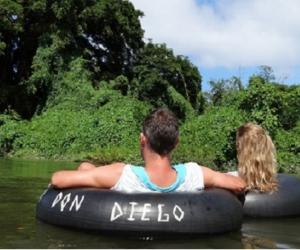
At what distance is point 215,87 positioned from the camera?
34625 millimetres

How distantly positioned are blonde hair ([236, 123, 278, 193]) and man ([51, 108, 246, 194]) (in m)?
0.33

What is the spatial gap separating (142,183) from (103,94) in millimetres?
19428

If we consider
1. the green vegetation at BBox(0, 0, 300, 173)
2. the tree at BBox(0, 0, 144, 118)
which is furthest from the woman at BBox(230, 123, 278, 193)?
the tree at BBox(0, 0, 144, 118)

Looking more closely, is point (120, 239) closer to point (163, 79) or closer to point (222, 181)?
point (222, 181)

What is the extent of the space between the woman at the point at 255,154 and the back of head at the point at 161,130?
110 cm

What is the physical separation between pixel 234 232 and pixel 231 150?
12.1 meters

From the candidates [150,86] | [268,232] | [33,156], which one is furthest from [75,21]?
[268,232]

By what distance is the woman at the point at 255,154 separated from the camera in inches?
176

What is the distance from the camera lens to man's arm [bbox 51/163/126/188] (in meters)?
3.87

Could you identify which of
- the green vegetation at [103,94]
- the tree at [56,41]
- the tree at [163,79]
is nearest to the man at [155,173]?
the green vegetation at [103,94]

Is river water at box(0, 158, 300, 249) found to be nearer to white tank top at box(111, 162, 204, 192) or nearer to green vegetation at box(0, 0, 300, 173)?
white tank top at box(111, 162, 204, 192)

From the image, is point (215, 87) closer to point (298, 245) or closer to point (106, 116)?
point (106, 116)

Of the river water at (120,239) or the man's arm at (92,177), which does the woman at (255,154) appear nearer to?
the river water at (120,239)

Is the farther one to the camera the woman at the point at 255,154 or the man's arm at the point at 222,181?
the woman at the point at 255,154
